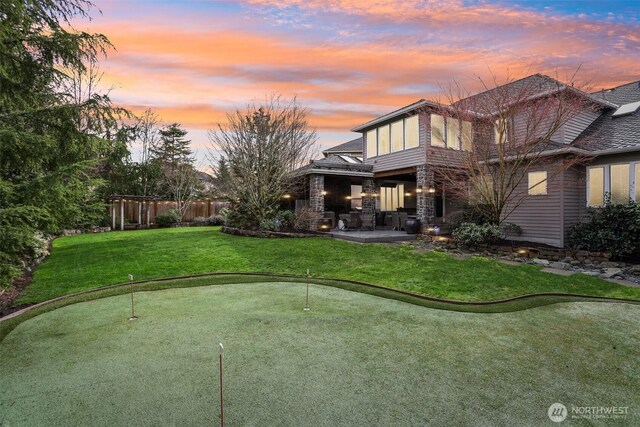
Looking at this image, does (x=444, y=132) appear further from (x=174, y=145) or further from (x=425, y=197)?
(x=174, y=145)

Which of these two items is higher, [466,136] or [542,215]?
[466,136]

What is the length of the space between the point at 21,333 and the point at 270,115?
42.2 feet

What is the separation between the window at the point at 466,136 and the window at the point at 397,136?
344 centimetres

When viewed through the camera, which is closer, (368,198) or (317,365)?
(317,365)

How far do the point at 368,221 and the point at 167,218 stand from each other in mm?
13268

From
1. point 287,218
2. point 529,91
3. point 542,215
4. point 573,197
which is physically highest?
point 529,91

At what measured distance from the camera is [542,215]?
11.8 metres

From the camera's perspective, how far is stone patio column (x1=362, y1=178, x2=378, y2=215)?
1734 cm

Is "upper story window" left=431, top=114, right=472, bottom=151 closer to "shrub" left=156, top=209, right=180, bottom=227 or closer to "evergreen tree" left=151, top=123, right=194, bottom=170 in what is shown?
"shrub" left=156, top=209, right=180, bottom=227

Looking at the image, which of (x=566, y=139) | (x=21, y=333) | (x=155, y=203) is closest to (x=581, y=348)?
(x=21, y=333)

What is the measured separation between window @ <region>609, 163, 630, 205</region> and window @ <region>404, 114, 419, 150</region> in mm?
7238

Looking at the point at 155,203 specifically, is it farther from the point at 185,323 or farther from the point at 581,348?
the point at 581,348

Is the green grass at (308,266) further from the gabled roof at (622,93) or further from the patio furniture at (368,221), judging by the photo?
the gabled roof at (622,93)

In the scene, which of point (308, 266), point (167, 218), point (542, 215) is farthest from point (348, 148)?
point (308, 266)
